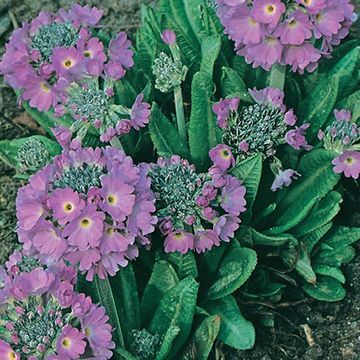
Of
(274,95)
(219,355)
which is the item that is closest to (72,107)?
(274,95)

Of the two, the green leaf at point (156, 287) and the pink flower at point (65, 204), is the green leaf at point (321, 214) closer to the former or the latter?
the green leaf at point (156, 287)

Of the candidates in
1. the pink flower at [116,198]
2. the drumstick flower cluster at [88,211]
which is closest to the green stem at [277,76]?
the drumstick flower cluster at [88,211]

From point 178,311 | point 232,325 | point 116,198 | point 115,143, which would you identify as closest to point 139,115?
point 115,143

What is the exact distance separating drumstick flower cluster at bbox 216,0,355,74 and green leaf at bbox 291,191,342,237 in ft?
1.65

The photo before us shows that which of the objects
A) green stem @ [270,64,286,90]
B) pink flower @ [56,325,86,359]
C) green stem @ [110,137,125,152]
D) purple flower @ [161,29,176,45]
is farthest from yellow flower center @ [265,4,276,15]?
pink flower @ [56,325,86,359]

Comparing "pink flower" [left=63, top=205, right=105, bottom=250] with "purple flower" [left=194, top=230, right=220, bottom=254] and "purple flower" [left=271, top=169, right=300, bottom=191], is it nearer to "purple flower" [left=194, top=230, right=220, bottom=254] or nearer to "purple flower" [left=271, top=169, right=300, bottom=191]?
"purple flower" [left=194, top=230, right=220, bottom=254]

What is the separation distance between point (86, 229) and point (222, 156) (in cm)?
71

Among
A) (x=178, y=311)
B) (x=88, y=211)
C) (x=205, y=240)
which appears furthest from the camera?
(x=205, y=240)

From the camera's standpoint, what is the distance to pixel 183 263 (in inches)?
124

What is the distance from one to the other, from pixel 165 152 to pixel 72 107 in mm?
448

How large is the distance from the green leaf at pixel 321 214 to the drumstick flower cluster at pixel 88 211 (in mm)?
747

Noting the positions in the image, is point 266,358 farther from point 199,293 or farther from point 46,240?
point 46,240

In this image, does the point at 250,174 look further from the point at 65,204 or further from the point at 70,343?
the point at 70,343

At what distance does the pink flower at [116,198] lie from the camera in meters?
2.68
